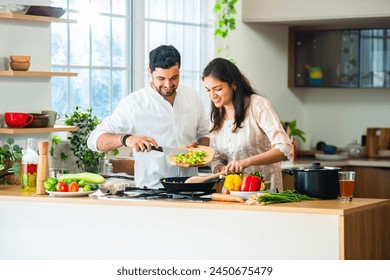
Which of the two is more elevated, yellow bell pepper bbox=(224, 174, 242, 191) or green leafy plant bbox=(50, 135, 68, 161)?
green leafy plant bbox=(50, 135, 68, 161)

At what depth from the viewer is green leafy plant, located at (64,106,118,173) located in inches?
243

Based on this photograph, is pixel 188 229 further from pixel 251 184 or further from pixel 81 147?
pixel 81 147

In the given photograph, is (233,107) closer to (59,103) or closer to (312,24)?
(59,103)

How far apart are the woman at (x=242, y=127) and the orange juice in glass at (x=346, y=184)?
0.53m

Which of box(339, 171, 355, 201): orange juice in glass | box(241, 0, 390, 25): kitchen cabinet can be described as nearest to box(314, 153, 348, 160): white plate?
box(241, 0, 390, 25): kitchen cabinet

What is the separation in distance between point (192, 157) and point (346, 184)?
99 centimetres

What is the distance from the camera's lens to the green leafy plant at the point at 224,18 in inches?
297

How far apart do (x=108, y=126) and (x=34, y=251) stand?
3.14 feet

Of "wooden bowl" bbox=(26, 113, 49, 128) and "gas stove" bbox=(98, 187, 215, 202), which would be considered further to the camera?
"wooden bowl" bbox=(26, 113, 49, 128)

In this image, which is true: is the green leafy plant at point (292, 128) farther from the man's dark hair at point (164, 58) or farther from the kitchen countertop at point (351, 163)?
the man's dark hair at point (164, 58)

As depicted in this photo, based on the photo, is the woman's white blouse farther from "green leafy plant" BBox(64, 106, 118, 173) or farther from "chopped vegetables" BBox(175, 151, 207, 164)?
"green leafy plant" BBox(64, 106, 118, 173)

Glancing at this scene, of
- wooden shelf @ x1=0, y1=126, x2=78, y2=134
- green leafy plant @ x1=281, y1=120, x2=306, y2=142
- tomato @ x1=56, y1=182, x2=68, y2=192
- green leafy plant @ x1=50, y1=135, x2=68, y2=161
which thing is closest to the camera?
tomato @ x1=56, y1=182, x2=68, y2=192

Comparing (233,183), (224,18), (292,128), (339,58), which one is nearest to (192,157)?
(233,183)

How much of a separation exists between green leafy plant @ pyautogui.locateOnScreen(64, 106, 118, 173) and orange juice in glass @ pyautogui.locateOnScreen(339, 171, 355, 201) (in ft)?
7.33
